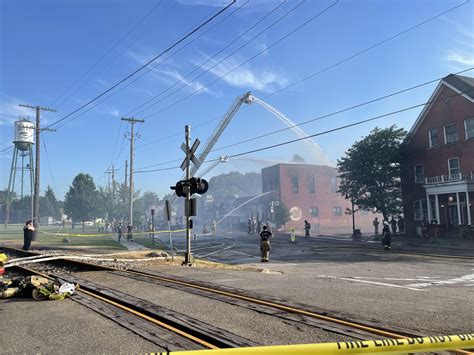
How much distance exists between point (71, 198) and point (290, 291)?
211ft

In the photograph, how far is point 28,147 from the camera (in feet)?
200

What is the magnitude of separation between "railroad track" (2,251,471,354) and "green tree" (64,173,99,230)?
193ft

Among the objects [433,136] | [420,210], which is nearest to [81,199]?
[420,210]

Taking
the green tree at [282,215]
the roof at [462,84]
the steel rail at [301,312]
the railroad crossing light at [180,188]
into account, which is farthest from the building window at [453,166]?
the steel rail at [301,312]

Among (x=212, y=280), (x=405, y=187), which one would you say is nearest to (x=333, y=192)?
(x=405, y=187)

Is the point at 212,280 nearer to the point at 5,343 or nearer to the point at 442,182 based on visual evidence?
the point at 5,343

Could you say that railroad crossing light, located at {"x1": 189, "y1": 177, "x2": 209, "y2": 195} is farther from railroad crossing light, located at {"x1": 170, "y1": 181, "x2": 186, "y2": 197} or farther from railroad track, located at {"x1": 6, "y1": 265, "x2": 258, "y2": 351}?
railroad track, located at {"x1": 6, "y1": 265, "x2": 258, "y2": 351}

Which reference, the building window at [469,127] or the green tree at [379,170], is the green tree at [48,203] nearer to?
the green tree at [379,170]

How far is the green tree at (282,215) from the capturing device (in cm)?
5300

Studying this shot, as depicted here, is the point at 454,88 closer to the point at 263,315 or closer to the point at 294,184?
the point at 294,184

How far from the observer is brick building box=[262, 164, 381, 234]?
58344mm

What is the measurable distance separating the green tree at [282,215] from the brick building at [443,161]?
2078 centimetres

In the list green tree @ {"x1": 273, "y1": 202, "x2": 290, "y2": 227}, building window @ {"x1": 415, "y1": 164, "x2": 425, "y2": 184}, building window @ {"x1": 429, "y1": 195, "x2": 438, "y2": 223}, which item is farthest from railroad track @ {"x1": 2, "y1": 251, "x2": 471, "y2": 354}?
green tree @ {"x1": 273, "y1": 202, "x2": 290, "y2": 227}

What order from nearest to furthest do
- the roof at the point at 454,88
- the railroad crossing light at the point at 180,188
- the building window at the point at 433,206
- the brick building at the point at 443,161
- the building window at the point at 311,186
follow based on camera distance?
the railroad crossing light at the point at 180,188, the brick building at the point at 443,161, the roof at the point at 454,88, the building window at the point at 433,206, the building window at the point at 311,186
